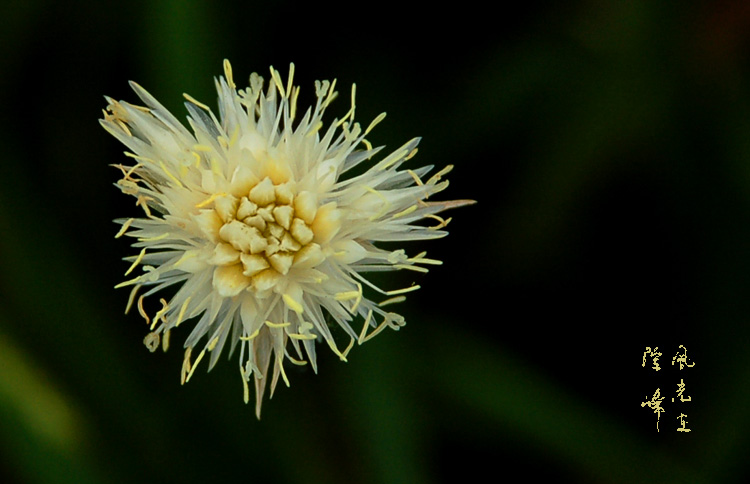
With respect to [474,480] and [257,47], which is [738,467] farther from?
[257,47]

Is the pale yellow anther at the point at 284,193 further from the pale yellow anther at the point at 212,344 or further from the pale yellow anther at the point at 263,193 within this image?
the pale yellow anther at the point at 212,344

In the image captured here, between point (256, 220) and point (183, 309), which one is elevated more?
point (256, 220)

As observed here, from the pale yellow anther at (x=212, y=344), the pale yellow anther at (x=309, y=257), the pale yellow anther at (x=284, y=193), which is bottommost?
the pale yellow anther at (x=212, y=344)

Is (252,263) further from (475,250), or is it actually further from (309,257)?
(475,250)

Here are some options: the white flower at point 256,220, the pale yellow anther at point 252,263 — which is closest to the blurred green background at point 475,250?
the white flower at point 256,220

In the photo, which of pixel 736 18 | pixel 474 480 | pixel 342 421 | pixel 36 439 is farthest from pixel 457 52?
pixel 36 439

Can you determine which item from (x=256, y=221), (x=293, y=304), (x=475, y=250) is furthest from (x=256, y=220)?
(x=475, y=250)
